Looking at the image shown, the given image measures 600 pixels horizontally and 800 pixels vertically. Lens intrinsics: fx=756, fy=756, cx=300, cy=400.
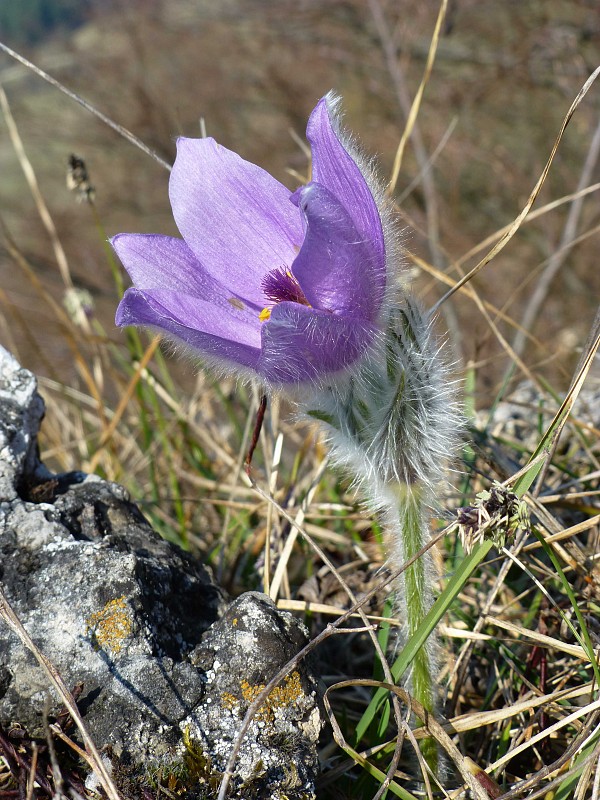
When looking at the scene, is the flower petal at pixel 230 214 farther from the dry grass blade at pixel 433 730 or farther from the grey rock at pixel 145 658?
the dry grass blade at pixel 433 730

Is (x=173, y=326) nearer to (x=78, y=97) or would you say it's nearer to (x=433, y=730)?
(x=433, y=730)

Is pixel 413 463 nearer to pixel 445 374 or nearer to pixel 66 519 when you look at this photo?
pixel 445 374

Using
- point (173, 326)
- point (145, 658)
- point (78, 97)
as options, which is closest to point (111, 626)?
point (145, 658)

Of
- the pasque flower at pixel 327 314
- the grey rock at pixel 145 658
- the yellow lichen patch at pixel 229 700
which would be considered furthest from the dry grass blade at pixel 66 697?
the pasque flower at pixel 327 314

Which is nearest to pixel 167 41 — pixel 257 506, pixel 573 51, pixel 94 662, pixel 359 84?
pixel 359 84

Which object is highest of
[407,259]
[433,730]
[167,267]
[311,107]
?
[311,107]

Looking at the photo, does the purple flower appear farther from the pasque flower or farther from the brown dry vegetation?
the brown dry vegetation

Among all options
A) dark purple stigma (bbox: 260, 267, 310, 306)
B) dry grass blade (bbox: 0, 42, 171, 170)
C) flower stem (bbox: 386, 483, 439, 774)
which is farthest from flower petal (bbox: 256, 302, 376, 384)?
dry grass blade (bbox: 0, 42, 171, 170)
